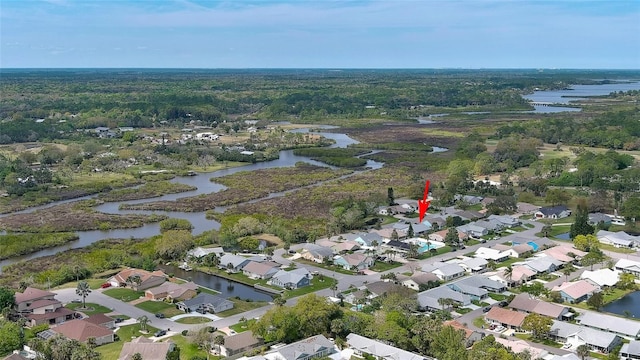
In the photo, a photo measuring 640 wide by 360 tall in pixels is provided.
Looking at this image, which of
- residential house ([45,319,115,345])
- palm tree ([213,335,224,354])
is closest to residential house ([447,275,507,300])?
palm tree ([213,335,224,354])

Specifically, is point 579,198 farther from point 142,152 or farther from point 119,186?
point 142,152

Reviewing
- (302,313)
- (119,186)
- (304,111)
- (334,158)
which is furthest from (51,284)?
(304,111)

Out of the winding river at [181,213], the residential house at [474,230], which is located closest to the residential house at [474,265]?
the residential house at [474,230]

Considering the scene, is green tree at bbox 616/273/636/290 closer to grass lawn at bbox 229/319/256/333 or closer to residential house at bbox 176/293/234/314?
grass lawn at bbox 229/319/256/333

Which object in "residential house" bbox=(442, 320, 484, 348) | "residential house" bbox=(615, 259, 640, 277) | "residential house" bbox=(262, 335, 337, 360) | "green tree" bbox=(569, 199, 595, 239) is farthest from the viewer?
"green tree" bbox=(569, 199, 595, 239)

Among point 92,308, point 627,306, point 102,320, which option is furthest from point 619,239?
point 92,308
